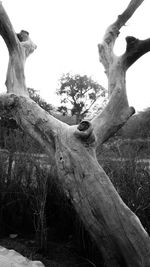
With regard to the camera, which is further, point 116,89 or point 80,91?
point 80,91

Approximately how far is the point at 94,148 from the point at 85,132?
255 mm

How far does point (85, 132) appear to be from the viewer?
252cm

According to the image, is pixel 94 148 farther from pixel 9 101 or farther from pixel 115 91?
pixel 9 101

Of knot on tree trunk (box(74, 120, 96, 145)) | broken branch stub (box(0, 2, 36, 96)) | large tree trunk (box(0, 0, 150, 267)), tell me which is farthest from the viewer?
broken branch stub (box(0, 2, 36, 96))

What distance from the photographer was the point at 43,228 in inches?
111

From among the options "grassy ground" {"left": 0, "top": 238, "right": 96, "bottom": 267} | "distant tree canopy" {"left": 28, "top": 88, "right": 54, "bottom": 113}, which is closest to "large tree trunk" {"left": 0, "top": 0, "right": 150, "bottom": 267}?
"grassy ground" {"left": 0, "top": 238, "right": 96, "bottom": 267}

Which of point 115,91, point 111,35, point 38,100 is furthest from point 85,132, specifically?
point 38,100

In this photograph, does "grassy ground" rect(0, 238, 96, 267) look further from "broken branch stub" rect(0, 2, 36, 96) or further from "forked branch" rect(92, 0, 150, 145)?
"broken branch stub" rect(0, 2, 36, 96)

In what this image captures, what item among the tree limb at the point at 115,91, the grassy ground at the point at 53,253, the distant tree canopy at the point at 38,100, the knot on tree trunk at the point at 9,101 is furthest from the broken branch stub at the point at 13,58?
the distant tree canopy at the point at 38,100

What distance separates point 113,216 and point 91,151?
2.11ft

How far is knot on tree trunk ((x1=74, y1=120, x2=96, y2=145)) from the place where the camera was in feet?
8.25

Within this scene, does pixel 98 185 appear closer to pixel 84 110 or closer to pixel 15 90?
pixel 15 90

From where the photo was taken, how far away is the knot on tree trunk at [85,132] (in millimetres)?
2515

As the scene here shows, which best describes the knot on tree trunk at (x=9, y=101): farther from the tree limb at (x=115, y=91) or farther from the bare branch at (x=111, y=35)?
the bare branch at (x=111, y=35)
